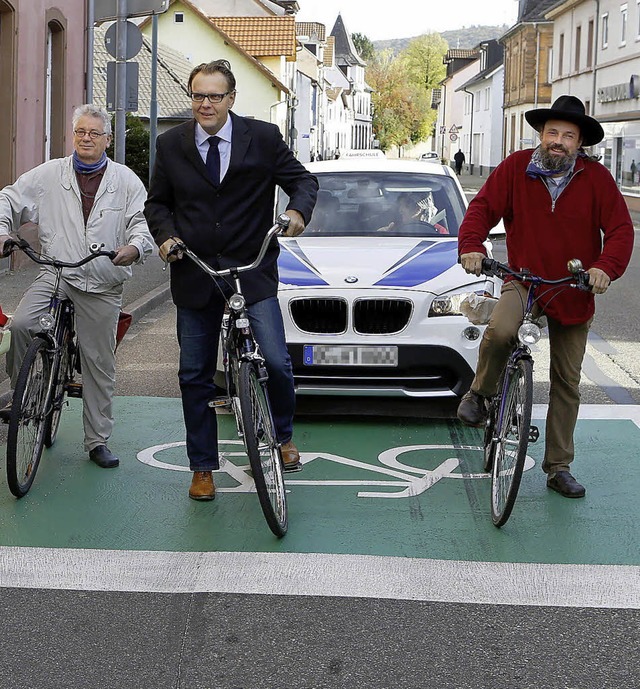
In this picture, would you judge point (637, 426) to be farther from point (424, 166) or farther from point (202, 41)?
point (202, 41)

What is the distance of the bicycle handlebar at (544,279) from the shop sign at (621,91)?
1553 inches

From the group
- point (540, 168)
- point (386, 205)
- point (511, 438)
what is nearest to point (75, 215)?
point (540, 168)

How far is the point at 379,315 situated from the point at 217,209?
2.15m

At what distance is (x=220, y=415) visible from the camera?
8445mm

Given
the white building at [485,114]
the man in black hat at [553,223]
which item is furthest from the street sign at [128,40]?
the white building at [485,114]

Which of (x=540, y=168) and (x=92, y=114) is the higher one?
(x=92, y=114)

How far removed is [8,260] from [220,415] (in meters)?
8.52

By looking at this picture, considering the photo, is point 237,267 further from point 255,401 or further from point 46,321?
point 46,321

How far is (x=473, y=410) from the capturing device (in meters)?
6.31

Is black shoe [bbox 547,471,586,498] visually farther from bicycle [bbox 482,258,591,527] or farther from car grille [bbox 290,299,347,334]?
car grille [bbox 290,299,347,334]

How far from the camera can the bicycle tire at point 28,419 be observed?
5.92 m

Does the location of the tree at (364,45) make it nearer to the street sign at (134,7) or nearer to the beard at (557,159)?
the street sign at (134,7)

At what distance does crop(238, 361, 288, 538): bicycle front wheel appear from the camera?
17.2 feet

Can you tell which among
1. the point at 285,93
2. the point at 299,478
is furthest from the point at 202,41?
the point at 299,478
